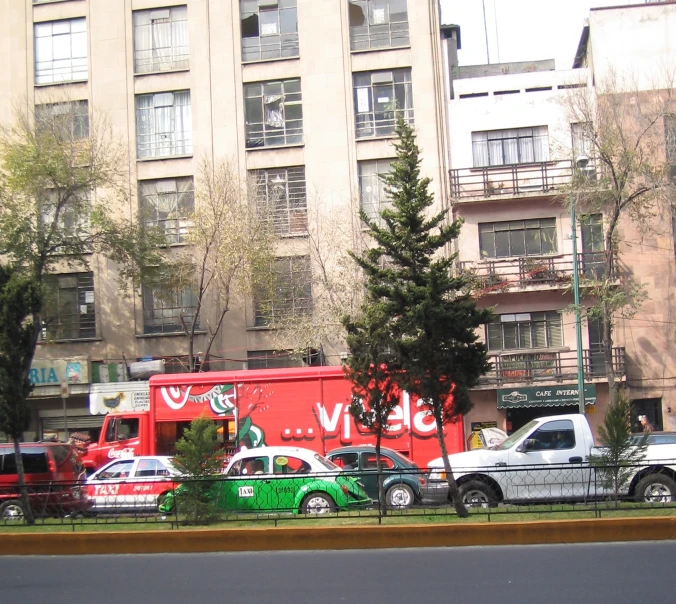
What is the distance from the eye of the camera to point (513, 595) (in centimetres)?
899

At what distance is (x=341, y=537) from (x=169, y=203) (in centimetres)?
2218

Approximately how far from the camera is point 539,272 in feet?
97.6

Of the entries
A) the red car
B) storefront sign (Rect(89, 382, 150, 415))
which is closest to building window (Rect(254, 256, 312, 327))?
storefront sign (Rect(89, 382, 150, 415))

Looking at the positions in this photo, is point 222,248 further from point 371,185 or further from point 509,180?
point 509,180

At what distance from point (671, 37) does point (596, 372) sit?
12.8m

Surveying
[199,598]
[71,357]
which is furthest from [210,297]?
[199,598]

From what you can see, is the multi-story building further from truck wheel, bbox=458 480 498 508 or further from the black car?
truck wheel, bbox=458 480 498 508

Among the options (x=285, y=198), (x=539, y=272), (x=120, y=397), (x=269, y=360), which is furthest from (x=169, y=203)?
(x=539, y=272)

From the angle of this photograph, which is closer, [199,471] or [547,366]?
[199,471]

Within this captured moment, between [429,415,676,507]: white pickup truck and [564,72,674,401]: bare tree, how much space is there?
32.2 ft

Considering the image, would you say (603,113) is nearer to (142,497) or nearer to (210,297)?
(210,297)

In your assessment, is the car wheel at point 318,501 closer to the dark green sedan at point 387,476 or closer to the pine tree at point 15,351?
the dark green sedan at point 387,476

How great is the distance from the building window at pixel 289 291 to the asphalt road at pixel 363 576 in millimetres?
17046

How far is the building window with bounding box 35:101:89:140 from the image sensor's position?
2839cm
